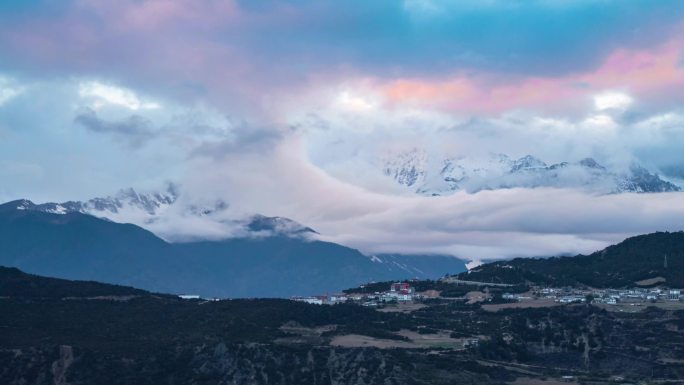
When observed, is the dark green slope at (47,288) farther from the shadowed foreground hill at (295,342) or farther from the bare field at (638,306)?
the bare field at (638,306)

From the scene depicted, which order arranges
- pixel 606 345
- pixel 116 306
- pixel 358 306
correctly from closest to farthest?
pixel 606 345
pixel 116 306
pixel 358 306

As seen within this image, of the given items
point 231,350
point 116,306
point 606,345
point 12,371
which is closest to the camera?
point 12,371

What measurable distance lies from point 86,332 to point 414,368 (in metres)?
45.4

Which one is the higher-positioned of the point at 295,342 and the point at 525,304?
the point at 525,304

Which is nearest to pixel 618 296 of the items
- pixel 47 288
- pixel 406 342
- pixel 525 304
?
pixel 525 304

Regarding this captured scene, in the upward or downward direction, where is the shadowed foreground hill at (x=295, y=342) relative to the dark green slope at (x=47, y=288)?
downward

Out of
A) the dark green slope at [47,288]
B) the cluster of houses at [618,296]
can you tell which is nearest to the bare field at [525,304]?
the cluster of houses at [618,296]

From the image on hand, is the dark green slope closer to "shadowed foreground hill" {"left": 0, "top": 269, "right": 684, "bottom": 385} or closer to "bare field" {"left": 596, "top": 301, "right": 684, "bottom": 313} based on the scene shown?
"shadowed foreground hill" {"left": 0, "top": 269, "right": 684, "bottom": 385}

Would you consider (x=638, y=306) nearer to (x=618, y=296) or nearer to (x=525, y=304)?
(x=618, y=296)

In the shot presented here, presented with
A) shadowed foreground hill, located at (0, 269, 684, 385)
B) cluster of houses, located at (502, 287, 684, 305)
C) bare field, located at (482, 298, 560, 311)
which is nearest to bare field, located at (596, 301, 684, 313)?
cluster of houses, located at (502, 287, 684, 305)

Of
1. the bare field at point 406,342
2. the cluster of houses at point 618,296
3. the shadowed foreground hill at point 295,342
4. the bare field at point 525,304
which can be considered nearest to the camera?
the shadowed foreground hill at point 295,342

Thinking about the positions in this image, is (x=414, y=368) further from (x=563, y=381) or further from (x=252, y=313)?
(x=252, y=313)

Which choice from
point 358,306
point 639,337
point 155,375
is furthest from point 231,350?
point 639,337

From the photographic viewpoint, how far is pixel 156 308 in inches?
6708
